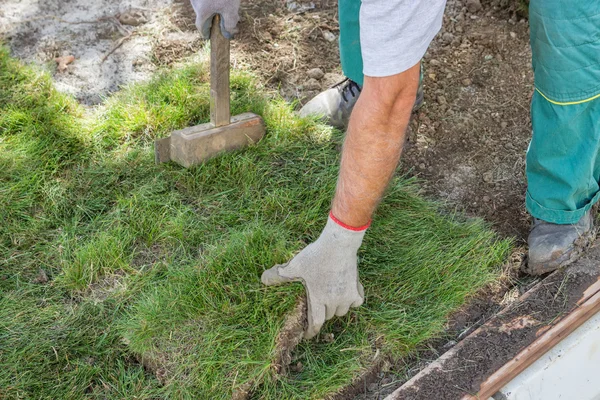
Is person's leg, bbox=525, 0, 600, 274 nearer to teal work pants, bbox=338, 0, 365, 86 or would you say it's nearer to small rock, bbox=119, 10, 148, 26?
teal work pants, bbox=338, 0, 365, 86

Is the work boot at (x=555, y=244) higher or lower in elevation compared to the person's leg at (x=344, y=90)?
lower

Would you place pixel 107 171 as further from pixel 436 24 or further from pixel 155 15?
pixel 436 24

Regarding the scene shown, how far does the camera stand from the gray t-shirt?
68.5 inches

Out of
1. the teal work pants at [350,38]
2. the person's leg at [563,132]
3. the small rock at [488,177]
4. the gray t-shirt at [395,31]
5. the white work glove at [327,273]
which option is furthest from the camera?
the small rock at [488,177]

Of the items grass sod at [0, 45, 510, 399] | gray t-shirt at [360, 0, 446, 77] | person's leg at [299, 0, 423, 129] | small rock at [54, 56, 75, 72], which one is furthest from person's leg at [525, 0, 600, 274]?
small rock at [54, 56, 75, 72]

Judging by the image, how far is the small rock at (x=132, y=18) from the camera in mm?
3707

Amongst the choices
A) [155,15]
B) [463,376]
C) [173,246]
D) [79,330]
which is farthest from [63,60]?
[463,376]

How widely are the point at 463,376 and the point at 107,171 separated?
5.79ft

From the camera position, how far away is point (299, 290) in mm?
2289

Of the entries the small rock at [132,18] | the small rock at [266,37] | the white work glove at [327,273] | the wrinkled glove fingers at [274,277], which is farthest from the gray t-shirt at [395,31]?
the small rock at [132,18]

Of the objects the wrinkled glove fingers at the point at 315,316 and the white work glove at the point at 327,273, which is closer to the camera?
the white work glove at the point at 327,273

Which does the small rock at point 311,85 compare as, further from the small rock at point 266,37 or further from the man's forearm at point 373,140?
the man's forearm at point 373,140

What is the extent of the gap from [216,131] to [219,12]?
54 centimetres

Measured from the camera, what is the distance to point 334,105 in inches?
126
